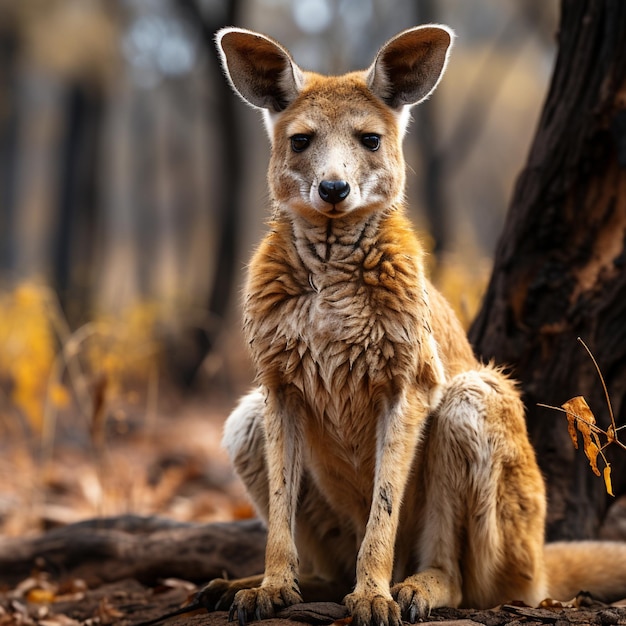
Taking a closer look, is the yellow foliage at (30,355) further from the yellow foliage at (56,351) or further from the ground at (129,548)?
the ground at (129,548)

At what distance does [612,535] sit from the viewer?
6508 millimetres

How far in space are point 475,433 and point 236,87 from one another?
227 centimetres

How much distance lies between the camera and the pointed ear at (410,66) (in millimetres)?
4641

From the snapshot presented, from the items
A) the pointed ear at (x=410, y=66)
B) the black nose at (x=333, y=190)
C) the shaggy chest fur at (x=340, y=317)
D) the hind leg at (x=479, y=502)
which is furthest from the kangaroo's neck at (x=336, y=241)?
the hind leg at (x=479, y=502)

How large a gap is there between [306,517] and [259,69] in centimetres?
254

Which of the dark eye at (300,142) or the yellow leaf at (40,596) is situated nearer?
the dark eye at (300,142)

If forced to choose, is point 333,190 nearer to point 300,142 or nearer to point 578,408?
point 300,142

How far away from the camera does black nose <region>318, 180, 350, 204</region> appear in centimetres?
422

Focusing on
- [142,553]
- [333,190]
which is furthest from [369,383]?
Result: [142,553]

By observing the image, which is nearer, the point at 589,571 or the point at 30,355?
the point at 589,571

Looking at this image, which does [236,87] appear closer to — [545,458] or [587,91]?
[587,91]

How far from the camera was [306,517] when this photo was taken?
5.04 meters

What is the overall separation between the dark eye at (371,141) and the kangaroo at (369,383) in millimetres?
11

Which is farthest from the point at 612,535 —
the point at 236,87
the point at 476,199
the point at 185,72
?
the point at 476,199
